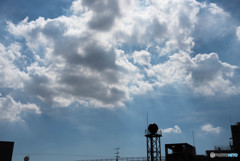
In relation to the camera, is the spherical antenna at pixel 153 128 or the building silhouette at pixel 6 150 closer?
the building silhouette at pixel 6 150

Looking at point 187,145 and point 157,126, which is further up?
point 157,126

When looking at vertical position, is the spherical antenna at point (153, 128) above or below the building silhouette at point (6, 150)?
above

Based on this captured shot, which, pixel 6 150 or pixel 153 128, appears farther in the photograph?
pixel 153 128

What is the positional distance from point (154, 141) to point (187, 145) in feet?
27.9

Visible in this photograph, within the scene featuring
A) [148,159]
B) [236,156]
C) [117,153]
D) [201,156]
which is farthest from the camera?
[117,153]

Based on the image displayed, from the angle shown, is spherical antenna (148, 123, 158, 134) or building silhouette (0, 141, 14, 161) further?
spherical antenna (148, 123, 158, 134)

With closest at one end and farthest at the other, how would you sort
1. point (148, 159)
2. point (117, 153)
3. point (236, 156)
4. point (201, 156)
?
point (236, 156), point (148, 159), point (201, 156), point (117, 153)

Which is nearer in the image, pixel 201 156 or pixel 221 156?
pixel 221 156

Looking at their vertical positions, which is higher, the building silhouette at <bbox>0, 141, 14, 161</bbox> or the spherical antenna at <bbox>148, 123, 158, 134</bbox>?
the spherical antenna at <bbox>148, 123, 158, 134</bbox>

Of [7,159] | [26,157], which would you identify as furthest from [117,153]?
[7,159]

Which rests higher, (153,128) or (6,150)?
(153,128)

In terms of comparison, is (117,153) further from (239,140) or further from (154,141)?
(239,140)

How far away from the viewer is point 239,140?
58.9 meters

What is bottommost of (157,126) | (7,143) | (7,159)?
(7,159)
